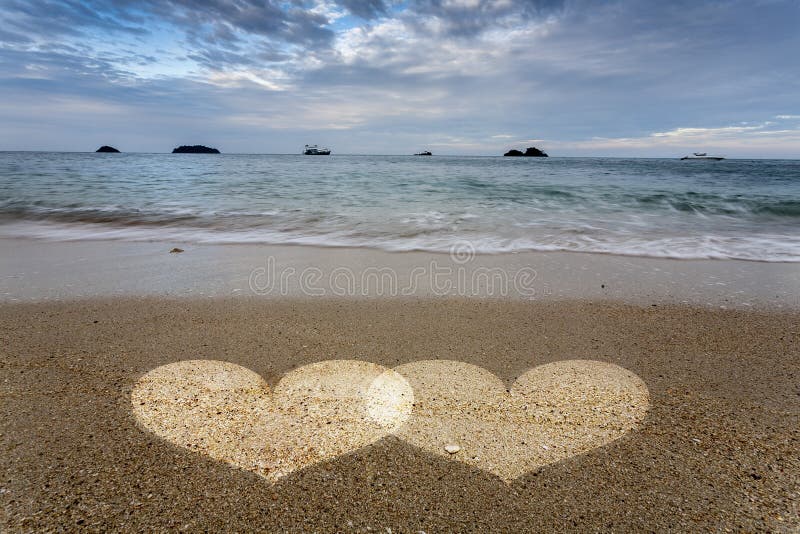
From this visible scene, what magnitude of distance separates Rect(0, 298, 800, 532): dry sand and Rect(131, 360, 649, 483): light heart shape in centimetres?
5

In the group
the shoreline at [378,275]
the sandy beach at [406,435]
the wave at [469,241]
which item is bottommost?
the wave at [469,241]

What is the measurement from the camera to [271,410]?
1.51 m

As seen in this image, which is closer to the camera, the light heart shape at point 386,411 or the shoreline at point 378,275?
the light heart shape at point 386,411

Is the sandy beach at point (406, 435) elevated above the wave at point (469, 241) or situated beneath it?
elevated above

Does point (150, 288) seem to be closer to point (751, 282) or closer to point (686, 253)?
point (751, 282)

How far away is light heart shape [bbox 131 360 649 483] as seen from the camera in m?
1.31

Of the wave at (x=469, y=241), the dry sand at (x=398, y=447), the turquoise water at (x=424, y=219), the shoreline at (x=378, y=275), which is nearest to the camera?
the dry sand at (x=398, y=447)

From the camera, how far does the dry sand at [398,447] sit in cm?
110

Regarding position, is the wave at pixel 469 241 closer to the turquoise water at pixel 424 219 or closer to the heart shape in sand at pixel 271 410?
the turquoise water at pixel 424 219

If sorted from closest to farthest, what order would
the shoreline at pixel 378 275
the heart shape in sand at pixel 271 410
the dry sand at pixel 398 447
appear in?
the dry sand at pixel 398 447
the heart shape in sand at pixel 271 410
the shoreline at pixel 378 275

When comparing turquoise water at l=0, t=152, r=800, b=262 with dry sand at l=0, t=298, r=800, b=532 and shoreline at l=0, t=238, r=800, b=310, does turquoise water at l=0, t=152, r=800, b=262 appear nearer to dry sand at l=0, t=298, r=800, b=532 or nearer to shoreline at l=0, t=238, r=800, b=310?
shoreline at l=0, t=238, r=800, b=310

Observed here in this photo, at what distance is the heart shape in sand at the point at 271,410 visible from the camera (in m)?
1.30

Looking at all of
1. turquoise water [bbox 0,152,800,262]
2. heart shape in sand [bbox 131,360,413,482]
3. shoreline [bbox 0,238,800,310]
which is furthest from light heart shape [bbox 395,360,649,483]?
turquoise water [bbox 0,152,800,262]

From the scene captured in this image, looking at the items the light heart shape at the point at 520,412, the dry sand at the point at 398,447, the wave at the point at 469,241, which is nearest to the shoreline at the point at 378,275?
the wave at the point at 469,241
